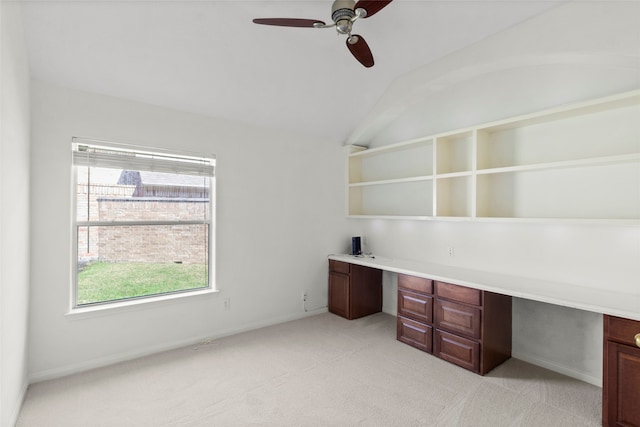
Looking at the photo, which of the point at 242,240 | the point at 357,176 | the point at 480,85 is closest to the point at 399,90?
the point at 480,85

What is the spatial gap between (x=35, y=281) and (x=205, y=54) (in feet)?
A: 7.56

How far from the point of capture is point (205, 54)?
275 cm

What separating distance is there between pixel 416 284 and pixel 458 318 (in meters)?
0.51

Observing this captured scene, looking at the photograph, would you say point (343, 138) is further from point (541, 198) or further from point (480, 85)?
point (541, 198)

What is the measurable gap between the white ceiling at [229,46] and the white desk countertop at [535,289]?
2.16m

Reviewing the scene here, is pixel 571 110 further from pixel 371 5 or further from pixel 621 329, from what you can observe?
pixel 371 5

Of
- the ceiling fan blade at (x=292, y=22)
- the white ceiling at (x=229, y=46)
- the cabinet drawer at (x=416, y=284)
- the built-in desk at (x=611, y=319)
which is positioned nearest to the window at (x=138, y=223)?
the white ceiling at (x=229, y=46)

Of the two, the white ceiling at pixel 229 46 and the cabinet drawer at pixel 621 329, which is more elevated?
the white ceiling at pixel 229 46

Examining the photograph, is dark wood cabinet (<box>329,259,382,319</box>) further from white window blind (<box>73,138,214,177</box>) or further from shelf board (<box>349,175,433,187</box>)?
white window blind (<box>73,138,214,177</box>)

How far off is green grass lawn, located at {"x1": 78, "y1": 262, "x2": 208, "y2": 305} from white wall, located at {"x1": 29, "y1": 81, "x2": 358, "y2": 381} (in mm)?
183

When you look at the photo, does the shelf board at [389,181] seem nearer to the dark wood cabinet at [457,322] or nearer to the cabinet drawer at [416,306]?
the dark wood cabinet at [457,322]

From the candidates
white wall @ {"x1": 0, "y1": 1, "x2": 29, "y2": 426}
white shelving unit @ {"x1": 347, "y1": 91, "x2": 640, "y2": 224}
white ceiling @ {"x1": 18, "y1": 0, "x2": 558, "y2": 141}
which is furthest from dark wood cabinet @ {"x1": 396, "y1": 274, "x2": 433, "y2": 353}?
white wall @ {"x1": 0, "y1": 1, "x2": 29, "y2": 426}

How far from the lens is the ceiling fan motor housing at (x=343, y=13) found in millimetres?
1893

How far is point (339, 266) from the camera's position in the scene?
167 inches
